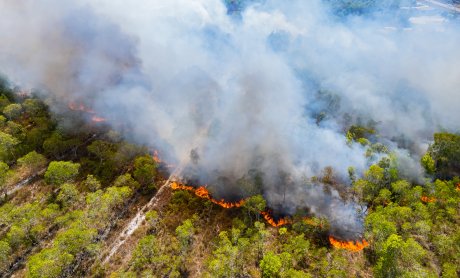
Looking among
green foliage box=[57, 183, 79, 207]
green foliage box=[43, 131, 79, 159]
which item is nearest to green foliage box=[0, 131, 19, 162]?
green foliage box=[43, 131, 79, 159]

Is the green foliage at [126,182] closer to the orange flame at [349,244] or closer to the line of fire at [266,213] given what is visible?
the line of fire at [266,213]

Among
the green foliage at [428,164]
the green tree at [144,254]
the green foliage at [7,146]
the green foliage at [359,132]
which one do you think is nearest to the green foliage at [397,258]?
the green foliage at [428,164]

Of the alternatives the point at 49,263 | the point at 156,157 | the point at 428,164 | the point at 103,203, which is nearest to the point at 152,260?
the point at 49,263

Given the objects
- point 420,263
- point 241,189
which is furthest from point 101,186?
point 420,263

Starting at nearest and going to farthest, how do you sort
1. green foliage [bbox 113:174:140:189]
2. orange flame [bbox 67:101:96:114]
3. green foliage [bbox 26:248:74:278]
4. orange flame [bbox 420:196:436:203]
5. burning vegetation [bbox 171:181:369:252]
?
green foliage [bbox 26:248:74:278] → burning vegetation [bbox 171:181:369:252] → orange flame [bbox 420:196:436:203] → green foliage [bbox 113:174:140:189] → orange flame [bbox 67:101:96:114]

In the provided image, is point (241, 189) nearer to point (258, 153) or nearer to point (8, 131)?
point (258, 153)

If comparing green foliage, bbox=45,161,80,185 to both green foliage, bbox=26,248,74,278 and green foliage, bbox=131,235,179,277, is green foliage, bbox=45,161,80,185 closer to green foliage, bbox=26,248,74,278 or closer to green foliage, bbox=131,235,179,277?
green foliage, bbox=26,248,74,278

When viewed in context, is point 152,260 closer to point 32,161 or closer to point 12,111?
point 32,161
